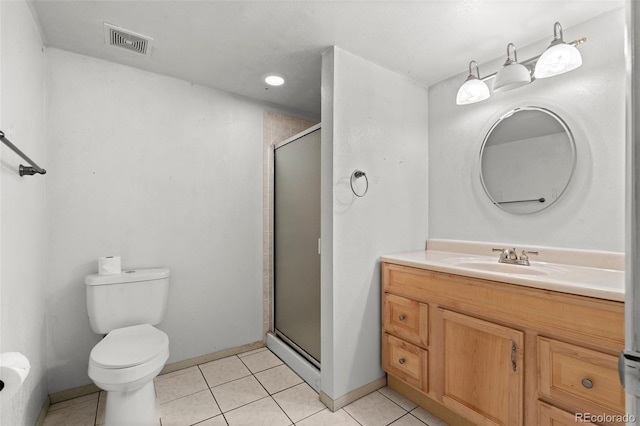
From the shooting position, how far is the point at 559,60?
4.93ft

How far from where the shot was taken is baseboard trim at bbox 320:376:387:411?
70.6 inches

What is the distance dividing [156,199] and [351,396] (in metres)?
1.87

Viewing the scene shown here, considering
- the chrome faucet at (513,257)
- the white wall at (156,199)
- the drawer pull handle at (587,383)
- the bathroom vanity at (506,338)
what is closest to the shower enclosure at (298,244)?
the white wall at (156,199)

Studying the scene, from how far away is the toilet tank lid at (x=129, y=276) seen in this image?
1.82 meters

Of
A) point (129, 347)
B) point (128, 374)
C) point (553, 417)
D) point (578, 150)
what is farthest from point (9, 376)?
point (578, 150)

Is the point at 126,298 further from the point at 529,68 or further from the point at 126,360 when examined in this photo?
the point at 529,68

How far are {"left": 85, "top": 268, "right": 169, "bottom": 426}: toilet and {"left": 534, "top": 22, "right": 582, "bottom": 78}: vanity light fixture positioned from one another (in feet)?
8.13

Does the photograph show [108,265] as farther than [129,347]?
Yes

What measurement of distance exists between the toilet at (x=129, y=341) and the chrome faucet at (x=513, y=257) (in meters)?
1.96

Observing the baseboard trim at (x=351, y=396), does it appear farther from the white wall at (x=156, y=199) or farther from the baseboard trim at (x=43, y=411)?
the baseboard trim at (x=43, y=411)

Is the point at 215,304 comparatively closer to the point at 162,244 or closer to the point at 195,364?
the point at 195,364

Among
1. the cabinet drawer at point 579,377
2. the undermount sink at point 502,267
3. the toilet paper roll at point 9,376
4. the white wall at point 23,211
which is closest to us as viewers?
the toilet paper roll at point 9,376

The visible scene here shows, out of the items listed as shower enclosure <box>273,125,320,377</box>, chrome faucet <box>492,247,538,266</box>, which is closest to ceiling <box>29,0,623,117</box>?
shower enclosure <box>273,125,320,377</box>

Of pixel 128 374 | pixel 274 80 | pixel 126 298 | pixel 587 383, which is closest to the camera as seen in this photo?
pixel 587 383
